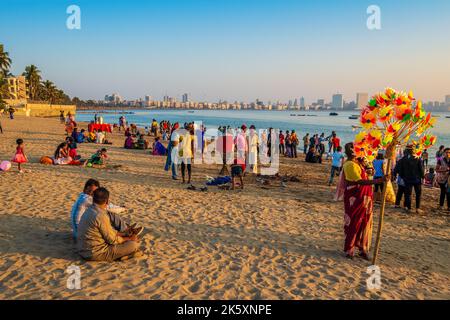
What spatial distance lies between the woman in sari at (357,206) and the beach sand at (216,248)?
0.32 metres

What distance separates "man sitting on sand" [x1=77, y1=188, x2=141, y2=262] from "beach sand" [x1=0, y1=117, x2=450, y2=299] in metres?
0.17

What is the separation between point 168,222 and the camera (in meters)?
6.95

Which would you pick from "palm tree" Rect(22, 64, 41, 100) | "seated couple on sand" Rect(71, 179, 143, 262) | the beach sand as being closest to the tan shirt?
"seated couple on sand" Rect(71, 179, 143, 262)

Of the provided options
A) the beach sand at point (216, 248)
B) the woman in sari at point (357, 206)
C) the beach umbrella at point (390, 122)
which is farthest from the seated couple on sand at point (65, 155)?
the beach umbrella at point (390, 122)

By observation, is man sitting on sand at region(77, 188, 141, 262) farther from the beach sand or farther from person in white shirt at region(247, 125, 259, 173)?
person in white shirt at region(247, 125, 259, 173)

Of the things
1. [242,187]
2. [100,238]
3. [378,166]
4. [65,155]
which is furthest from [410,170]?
[65,155]

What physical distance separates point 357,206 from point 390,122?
1425mm

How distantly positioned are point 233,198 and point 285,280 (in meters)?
4.90

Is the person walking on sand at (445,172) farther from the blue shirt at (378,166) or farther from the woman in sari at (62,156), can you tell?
the woman in sari at (62,156)

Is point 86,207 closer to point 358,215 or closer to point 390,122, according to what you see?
point 358,215

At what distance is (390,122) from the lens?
4699 mm

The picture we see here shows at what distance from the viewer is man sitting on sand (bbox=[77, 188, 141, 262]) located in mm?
4684

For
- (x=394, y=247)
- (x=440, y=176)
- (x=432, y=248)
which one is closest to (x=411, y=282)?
(x=394, y=247)
